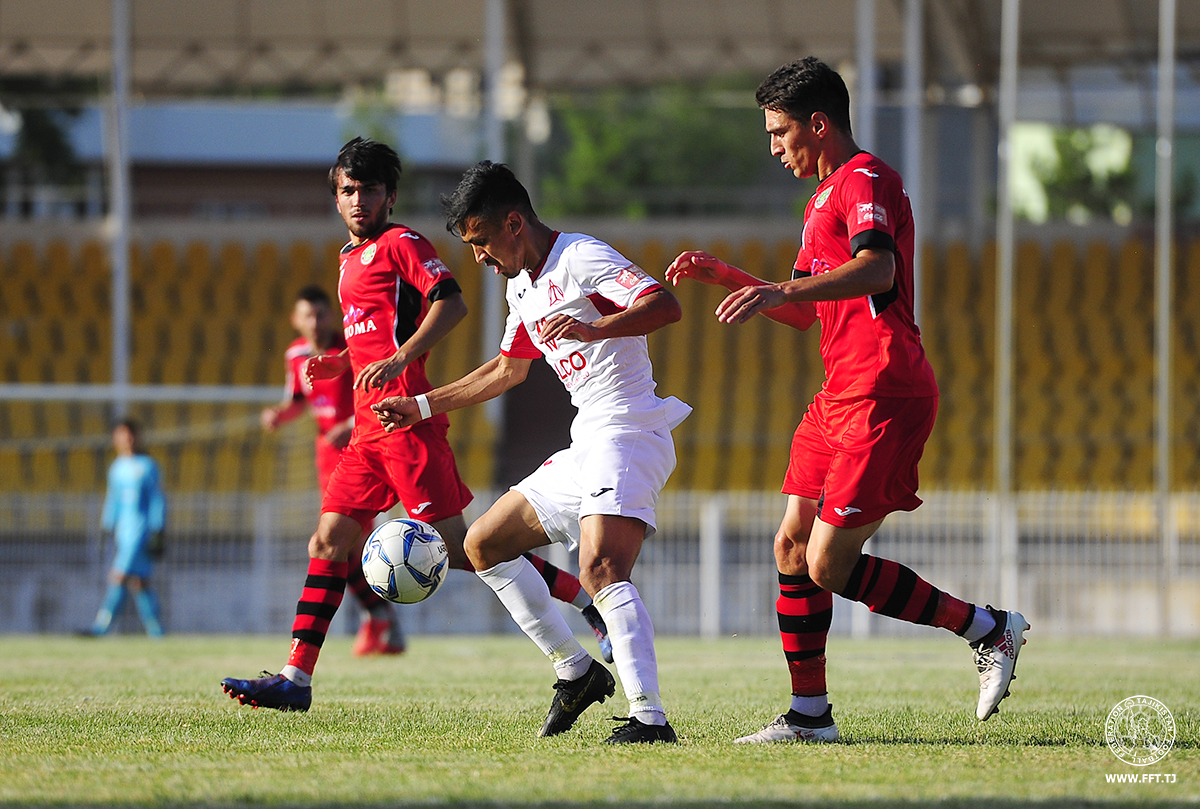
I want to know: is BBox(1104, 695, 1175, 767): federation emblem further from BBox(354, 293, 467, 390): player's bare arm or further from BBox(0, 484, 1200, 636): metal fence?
BBox(0, 484, 1200, 636): metal fence

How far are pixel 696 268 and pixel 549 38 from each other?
20671mm

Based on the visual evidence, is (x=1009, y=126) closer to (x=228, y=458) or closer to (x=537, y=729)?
(x=228, y=458)

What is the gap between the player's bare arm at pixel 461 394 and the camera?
5.29 metres

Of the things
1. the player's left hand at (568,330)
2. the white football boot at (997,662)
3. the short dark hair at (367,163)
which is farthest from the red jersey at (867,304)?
the short dark hair at (367,163)

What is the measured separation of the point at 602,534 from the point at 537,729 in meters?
0.90

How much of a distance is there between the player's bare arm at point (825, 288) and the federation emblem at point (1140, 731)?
5.35 ft

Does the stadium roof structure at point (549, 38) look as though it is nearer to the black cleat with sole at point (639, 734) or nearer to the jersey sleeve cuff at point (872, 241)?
the jersey sleeve cuff at point (872, 241)

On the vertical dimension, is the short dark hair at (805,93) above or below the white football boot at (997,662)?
above

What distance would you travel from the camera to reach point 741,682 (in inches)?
297

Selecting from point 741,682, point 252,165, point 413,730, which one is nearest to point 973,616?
point 413,730

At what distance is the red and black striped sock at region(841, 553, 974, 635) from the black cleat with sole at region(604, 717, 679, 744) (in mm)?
805

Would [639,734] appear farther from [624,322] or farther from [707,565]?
[707,565]

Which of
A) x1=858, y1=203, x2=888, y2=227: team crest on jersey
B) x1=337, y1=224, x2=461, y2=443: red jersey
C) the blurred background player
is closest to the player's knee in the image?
x1=858, y1=203, x2=888, y2=227: team crest on jersey

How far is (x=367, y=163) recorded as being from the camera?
6152mm
